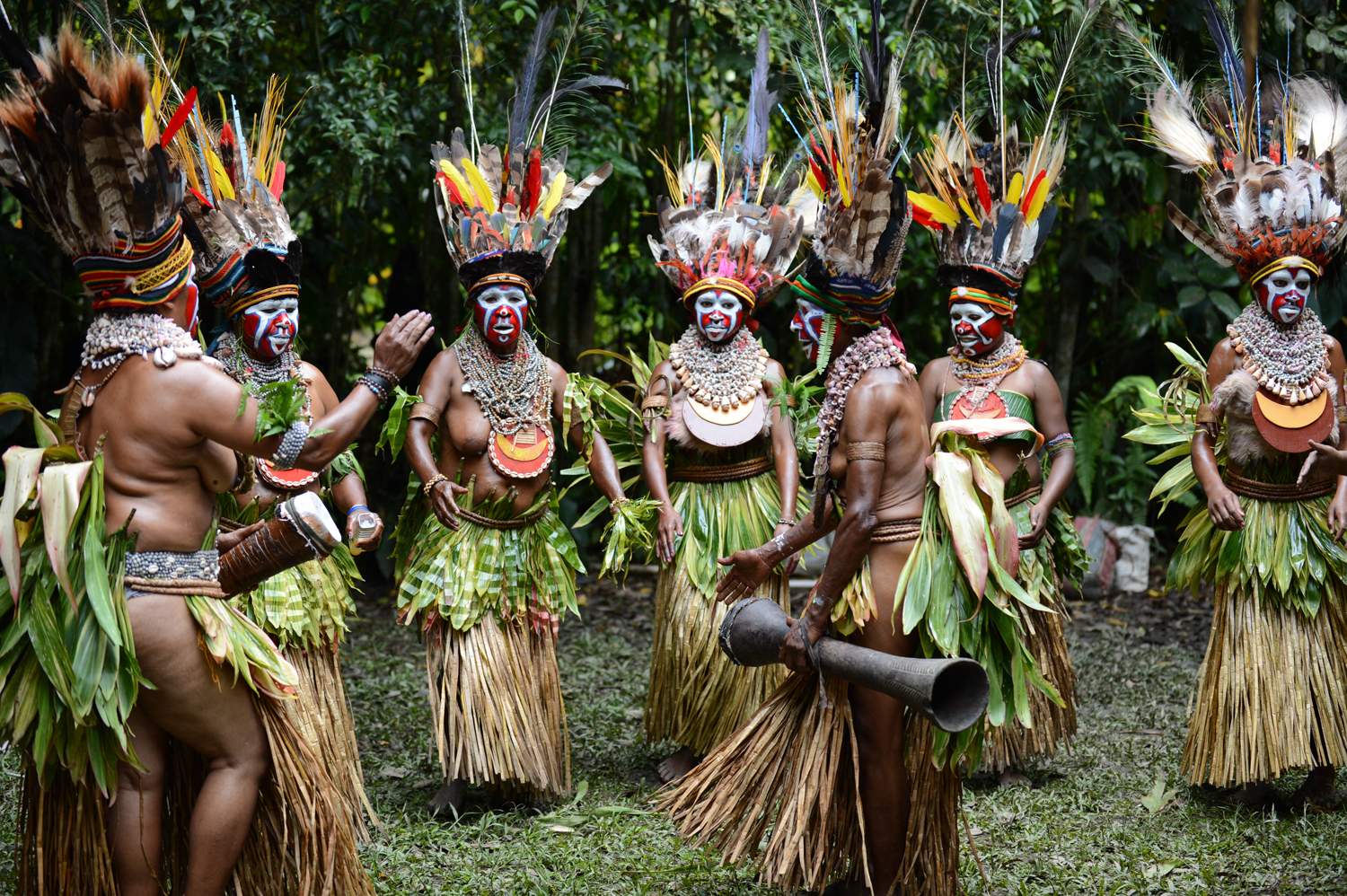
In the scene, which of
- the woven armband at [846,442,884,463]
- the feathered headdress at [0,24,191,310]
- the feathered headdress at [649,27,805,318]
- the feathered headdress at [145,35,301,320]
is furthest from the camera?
the feathered headdress at [649,27,805,318]

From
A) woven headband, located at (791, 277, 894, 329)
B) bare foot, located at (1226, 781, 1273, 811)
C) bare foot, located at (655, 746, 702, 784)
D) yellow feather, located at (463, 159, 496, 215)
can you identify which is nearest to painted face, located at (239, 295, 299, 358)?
yellow feather, located at (463, 159, 496, 215)

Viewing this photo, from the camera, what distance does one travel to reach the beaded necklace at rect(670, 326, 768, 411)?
15.1ft

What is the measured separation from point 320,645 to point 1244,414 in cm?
318

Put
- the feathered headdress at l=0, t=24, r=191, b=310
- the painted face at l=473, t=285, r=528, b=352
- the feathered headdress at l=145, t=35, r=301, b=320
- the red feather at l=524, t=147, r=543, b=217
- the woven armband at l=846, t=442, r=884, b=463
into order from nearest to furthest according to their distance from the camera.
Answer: the feathered headdress at l=0, t=24, r=191, b=310 → the woven armband at l=846, t=442, r=884, b=463 → the feathered headdress at l=145, t=35, r=301, b=320 → the painted face at l=473, t=285, r=528, b=352 → the red feather at l=524, t=147, r=543, b=217

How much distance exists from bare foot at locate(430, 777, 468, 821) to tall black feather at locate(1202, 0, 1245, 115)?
3.62 metres

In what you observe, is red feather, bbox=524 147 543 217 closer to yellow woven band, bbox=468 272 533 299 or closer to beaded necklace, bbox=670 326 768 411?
yellow woven band, bbox=468 272 533 299

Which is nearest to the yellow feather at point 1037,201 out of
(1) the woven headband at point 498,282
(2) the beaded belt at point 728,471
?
(2) the beaded belt at point 728,471

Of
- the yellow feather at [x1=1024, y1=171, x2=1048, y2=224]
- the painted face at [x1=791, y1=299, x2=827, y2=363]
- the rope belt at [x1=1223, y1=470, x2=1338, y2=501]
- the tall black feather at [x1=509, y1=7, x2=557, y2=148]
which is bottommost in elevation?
the rope belt at [x1=1223, y1=470, x2=1338, y2=501]

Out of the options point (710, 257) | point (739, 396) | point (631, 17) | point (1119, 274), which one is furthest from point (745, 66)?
point (1119, 274)

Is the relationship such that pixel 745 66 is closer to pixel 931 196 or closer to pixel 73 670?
pixel 931 196

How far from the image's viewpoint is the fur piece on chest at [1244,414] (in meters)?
4.17

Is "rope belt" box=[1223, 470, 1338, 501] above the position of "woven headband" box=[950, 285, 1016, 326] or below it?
below

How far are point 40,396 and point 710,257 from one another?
4714mm

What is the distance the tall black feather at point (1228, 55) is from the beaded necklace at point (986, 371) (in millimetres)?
1152
